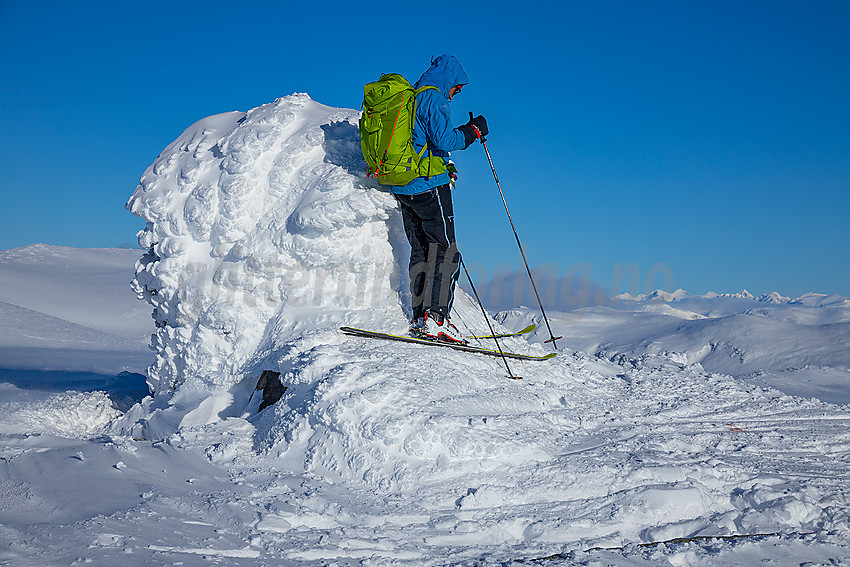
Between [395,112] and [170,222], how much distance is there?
2.65 metres

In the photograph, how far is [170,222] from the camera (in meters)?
6.00

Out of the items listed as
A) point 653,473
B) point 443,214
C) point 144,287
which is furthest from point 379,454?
point 144,287

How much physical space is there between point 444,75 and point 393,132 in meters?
0.68

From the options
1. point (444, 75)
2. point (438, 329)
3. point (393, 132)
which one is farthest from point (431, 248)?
point (444, 75)

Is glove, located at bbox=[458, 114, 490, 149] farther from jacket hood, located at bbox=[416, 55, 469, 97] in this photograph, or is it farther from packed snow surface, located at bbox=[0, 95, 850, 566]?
packed snow surface, located at bbox=[0, 95, 850, 566]

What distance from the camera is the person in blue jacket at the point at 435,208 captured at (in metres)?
5.04

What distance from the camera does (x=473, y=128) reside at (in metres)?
5.27

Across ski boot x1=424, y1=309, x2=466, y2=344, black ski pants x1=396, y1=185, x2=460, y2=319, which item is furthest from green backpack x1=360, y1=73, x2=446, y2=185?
ski boot x1=424, y1=309, x2=466, y2=344

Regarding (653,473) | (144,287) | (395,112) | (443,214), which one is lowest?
(653,473)

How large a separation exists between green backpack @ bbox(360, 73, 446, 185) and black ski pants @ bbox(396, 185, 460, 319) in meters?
0.24

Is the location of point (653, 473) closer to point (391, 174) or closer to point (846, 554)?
point (846, 554)

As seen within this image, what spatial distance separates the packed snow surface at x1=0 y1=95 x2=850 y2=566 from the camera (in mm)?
2934

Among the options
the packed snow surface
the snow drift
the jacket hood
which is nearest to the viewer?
the packed snow surface

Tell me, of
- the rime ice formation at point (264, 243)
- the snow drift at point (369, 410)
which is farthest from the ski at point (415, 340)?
the rime ice formation at point (264, 243)
